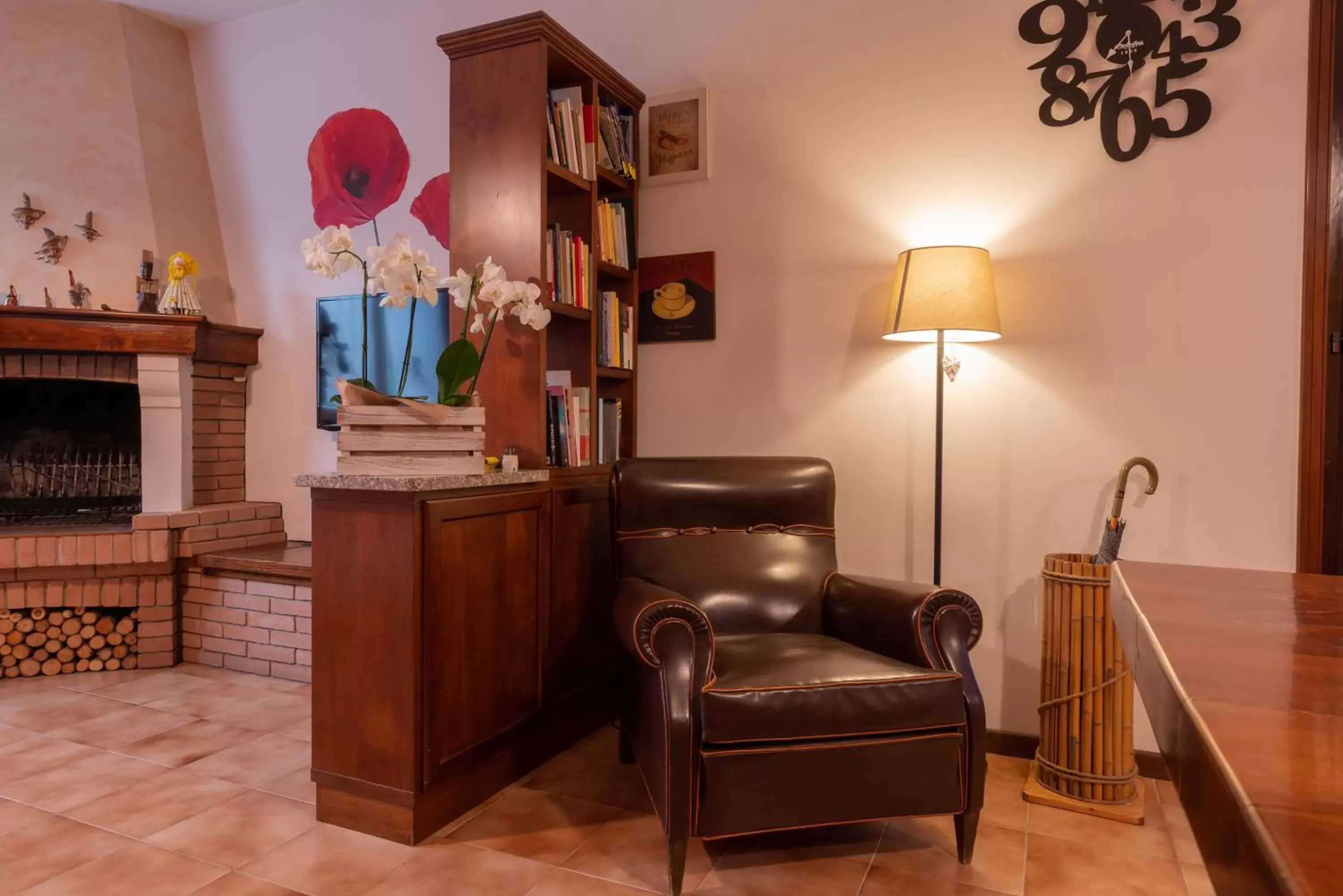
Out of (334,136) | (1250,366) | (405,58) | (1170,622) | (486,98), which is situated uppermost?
(405,58)

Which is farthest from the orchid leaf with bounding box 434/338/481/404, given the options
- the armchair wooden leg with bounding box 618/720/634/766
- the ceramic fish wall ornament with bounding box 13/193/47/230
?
the ceramic fish wall ornament with bounding box 13/193/47/230

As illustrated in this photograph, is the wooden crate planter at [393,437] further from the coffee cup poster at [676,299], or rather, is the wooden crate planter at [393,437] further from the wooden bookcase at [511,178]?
the coffee cup poster at [676,299]

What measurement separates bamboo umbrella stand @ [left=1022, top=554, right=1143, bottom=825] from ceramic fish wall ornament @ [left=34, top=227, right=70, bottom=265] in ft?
13.9

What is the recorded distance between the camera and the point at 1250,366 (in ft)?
7.65

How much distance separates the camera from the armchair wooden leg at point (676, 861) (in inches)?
68.9

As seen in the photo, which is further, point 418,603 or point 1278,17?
point 1278,17

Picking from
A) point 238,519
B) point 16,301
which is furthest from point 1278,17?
point 16,301

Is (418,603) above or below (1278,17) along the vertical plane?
below

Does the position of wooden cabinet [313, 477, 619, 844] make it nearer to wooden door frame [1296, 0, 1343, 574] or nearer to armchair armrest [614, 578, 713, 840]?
armchair armrest [614, 578, 713, 840]

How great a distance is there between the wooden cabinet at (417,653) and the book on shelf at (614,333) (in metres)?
0.70

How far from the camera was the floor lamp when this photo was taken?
232 cm

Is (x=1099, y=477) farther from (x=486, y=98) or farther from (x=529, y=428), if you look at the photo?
(x=486, y=98)

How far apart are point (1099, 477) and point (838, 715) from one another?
4.25ft

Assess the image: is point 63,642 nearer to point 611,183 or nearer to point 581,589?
point 581,589
